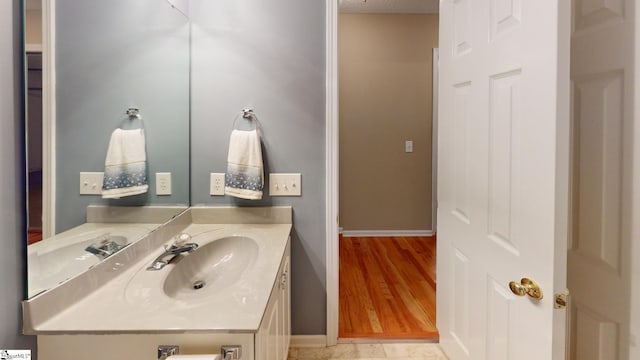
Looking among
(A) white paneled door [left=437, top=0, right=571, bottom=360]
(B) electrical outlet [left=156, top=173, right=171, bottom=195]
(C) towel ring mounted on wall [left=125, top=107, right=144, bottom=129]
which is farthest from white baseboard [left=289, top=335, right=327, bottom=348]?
(C) towel ring mounted on wall [left=125, top=107, right=144, bottom=129]

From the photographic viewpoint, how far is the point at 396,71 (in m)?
4.63

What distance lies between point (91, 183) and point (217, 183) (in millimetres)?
1005

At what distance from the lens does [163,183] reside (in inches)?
76.3

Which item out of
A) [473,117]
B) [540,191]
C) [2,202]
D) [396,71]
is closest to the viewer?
[2,202]

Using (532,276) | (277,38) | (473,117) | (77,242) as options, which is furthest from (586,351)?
(277,38)

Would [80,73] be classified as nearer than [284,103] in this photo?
Yes

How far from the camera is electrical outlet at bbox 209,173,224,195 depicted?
228 centimetres

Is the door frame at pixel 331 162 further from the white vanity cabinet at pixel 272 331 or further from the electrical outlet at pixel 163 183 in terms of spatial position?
the electrical outlet at pixel 163 183

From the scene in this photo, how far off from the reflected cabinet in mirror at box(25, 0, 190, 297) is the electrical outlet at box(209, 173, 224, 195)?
19 centimetres

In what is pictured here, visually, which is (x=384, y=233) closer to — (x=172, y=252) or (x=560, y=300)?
(x=172, y=252)

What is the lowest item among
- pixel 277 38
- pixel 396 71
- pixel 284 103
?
pixel 284 103

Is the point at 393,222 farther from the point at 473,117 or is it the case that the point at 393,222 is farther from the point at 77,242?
the point at 77,242

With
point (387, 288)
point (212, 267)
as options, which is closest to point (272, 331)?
point (212, 267)

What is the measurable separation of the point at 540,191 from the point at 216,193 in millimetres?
1662
